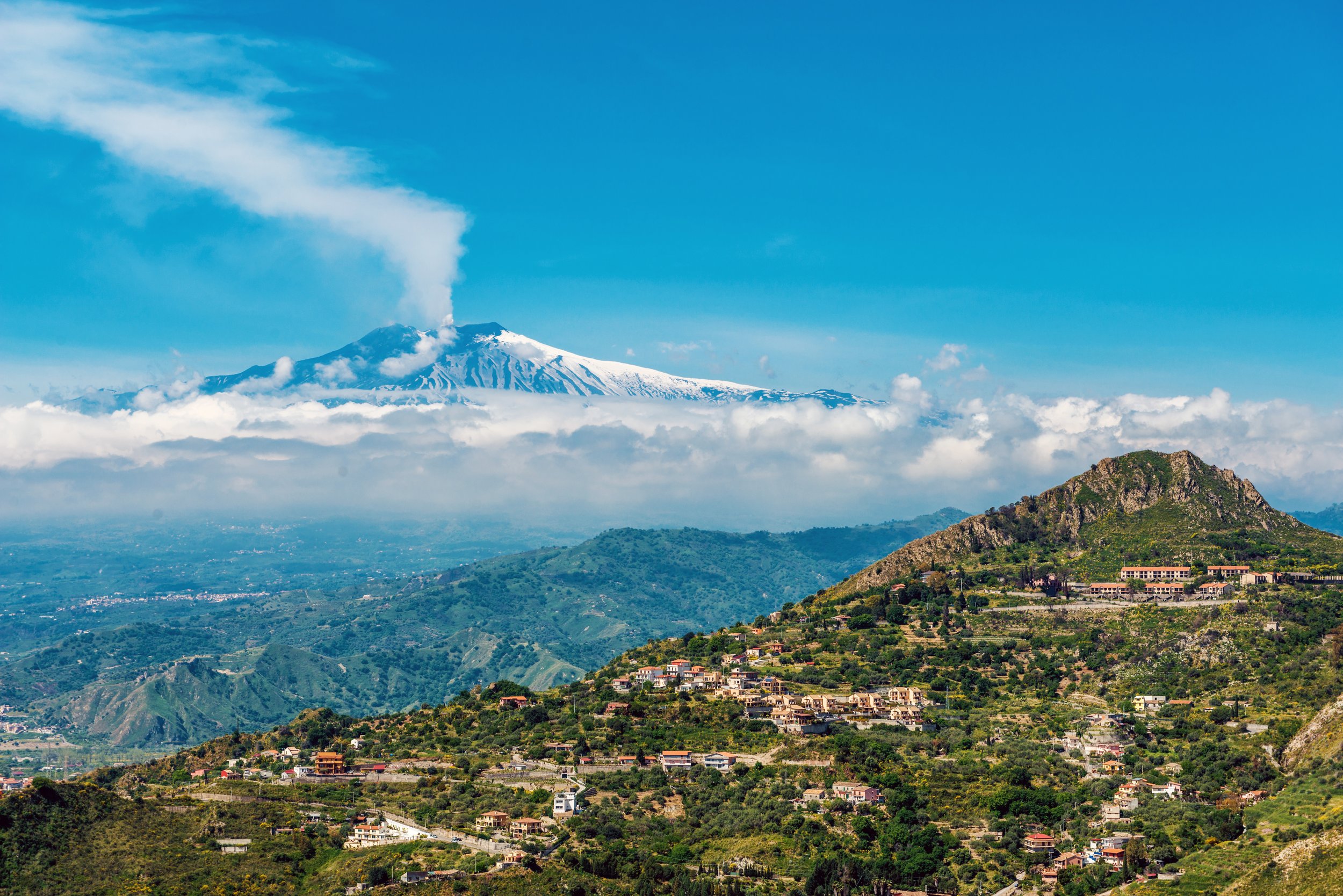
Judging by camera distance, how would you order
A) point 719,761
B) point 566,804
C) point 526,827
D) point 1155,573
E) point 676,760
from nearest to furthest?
point 526,827 < point 566,804 < point 719,761 < point 676,760 < point 1155,573

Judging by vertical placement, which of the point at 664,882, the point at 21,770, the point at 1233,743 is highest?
the point at 1233,743

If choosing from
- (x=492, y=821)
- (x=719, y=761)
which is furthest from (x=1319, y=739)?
(x=492, y=821)

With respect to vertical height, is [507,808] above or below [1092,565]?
below

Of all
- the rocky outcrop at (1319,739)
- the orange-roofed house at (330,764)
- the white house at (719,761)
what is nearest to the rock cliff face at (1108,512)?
the rocky outcrop at (1319,739)

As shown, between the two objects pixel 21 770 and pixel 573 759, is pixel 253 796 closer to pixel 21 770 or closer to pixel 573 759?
pixel 573 759

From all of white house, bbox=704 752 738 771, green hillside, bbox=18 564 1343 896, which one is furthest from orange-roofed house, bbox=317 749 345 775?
white house, bbox=704 752 738 771

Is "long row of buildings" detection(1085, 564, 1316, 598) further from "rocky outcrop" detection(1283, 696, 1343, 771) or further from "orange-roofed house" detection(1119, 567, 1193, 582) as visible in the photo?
"rocky outcrop" detection(1283, 696, 1343, 771)

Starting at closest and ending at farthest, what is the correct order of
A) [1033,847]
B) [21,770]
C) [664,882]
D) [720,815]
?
[664,882], [1033,847], [720,815], [21,770]

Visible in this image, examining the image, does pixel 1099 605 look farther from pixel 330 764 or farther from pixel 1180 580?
pixel 330 764

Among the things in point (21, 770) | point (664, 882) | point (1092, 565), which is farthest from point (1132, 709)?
point (21, 770)
